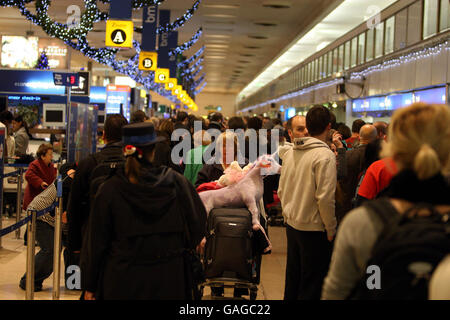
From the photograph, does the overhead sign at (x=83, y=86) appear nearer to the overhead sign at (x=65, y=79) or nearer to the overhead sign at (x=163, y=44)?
the overhead sign at (x=65, y=79)

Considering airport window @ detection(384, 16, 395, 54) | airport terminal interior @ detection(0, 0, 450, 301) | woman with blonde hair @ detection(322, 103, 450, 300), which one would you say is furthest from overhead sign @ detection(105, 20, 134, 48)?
woman with blonde hair @ detection(322, 103, 450, 300)

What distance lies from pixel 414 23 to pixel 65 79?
8097mm

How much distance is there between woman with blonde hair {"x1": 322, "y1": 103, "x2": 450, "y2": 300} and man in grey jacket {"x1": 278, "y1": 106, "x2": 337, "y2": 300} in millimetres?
2449

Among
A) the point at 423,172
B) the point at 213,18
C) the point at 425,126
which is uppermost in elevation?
the point at 213,18

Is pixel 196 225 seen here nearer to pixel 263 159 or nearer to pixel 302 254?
pixel 302 254

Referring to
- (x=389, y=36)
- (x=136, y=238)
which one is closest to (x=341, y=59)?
(x=389, y=36)

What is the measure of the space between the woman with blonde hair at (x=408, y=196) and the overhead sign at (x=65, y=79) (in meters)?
12.7

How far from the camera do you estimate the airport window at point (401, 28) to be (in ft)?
51.5

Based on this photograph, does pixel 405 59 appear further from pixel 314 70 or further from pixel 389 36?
pixel 314 70

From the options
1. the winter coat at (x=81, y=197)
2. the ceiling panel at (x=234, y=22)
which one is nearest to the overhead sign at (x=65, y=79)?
the ceiling panel at (x=234, y=22)

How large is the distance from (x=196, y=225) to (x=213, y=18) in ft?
82.1

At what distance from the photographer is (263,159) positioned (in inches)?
231

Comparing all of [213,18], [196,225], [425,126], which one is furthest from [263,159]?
[213,18]

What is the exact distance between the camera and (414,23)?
587 inches
